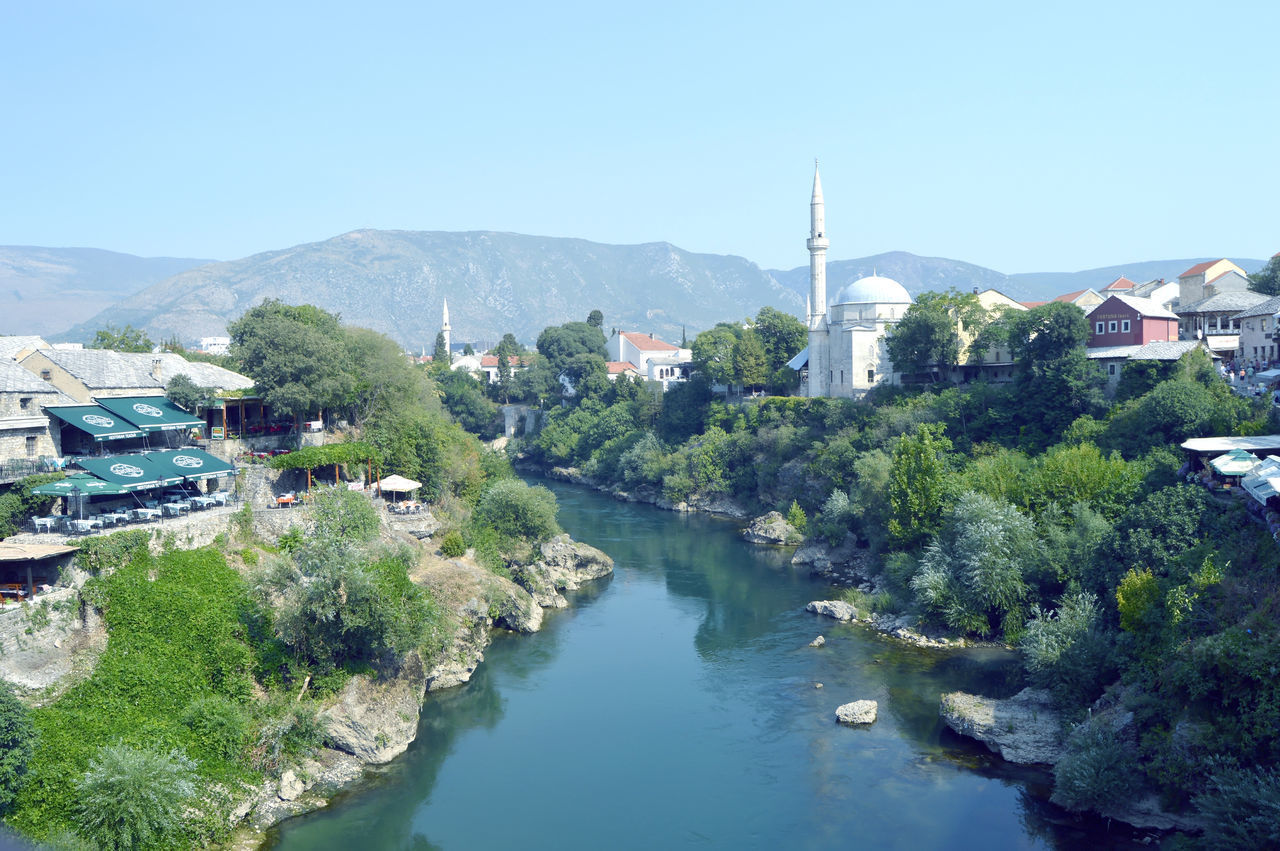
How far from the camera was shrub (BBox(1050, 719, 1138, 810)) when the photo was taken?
19.1 meters

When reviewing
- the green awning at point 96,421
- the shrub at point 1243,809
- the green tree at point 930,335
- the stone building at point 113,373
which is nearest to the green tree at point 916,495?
the green tree at point 930,335

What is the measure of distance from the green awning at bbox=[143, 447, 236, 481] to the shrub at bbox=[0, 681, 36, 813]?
10.8 m

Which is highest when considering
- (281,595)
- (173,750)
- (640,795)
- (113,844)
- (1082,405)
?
(1082,405)

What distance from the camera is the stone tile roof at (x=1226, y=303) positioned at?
4494cm

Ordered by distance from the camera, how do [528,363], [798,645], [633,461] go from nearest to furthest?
[798,645] < [633,461] < [528,363]

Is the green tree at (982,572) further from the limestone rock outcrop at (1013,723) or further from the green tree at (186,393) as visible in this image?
the green tree at (186,393)

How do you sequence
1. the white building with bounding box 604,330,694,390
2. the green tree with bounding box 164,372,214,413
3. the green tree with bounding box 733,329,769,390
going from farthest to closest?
the white building with bounding box 604,330,694,390 → the green tree with bounding box 733,329,769,390 → the green tree with bounding box 164,372,214,413

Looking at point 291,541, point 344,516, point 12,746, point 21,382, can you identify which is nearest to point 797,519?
point 344,516

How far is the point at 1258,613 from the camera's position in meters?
19.5

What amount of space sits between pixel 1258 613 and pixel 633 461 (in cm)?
4613

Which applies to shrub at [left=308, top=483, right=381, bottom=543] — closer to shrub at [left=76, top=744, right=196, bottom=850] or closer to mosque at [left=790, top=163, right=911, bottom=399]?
shrub at [left=76, top=744, right=196, bottom=850]

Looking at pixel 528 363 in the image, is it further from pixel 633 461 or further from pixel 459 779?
pixel 459 779

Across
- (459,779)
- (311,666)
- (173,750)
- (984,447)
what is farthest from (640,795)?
(984,447)

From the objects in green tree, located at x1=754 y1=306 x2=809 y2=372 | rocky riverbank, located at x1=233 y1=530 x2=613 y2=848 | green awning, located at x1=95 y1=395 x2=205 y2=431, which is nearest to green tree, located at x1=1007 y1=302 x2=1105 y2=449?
rocky riverbank, located at x1=233 y1=530 x2=613 y2=848
